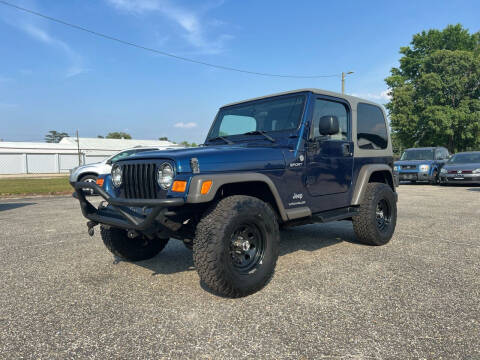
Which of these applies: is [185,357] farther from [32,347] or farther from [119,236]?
[119,236]

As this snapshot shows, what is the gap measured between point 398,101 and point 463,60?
562 cm

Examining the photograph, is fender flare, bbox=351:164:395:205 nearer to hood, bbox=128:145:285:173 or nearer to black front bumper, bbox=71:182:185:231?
hood, bbox=128:145:285:173

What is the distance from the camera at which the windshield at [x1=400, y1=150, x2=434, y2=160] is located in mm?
15547

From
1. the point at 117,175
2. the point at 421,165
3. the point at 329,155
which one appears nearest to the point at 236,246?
the point at 117,175

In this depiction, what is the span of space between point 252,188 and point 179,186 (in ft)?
3.04

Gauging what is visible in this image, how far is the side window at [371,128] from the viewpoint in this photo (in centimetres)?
457

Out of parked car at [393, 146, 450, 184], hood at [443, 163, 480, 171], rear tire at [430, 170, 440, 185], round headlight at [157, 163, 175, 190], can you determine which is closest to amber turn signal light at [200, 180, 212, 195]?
round headlight at [157, 163, 175, 190]

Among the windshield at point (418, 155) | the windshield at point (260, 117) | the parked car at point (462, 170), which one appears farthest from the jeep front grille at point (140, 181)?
the windshield at point (418, 155)

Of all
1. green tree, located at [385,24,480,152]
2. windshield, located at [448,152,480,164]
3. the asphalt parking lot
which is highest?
green tree, located at [385,24,480,152]

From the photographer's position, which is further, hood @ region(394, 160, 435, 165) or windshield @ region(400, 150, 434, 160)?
windshield @ region(400, 150, 434, 160)

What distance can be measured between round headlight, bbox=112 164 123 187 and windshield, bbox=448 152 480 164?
1484cm

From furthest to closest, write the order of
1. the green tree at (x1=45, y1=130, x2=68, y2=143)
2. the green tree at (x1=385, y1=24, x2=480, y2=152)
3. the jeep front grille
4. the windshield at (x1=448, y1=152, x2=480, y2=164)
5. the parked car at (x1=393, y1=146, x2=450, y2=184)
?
the green tree at (x1=45, y1=130, x2=68, y2=143)
the green tree at (x1=385, y1=24, x2=480, y2=152)
the parked car at (x1=393, y1=146, x2=450, y2=184)
the windshield at (x1=448, y1=152, x2=480, y2=164)
the jeep front grille

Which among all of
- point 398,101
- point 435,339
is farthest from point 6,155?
point 435,339

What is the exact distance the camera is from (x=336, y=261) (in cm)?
390
